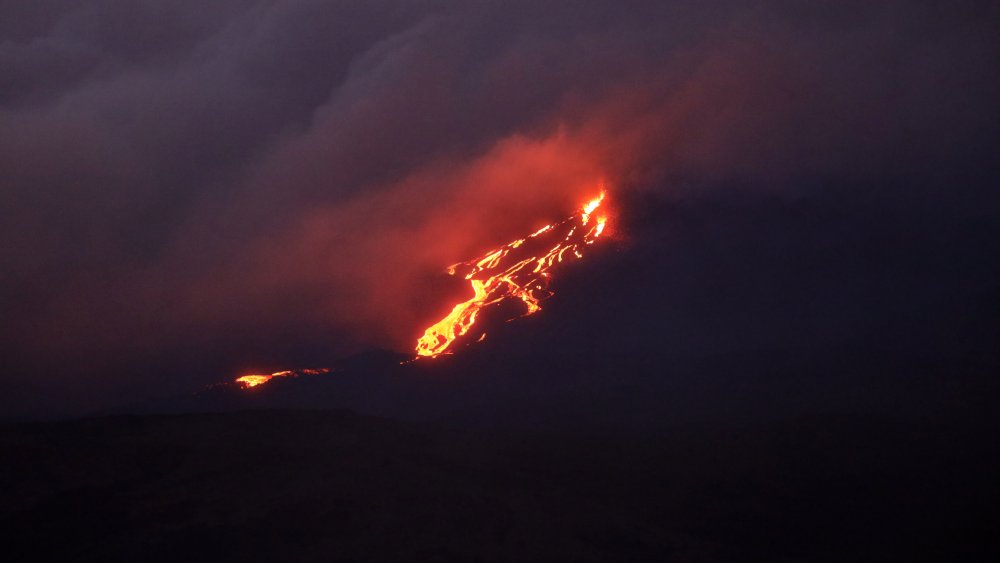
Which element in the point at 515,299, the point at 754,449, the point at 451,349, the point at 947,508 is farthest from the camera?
the point at 515,299

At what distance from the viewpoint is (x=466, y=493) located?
2856cm

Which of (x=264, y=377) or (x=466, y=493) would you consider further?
(x=264, y=377)

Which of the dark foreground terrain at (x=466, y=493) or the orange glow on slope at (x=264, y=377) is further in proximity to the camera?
the orange glow on slope at (x=264, y=377)

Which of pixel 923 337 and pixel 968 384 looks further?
pixel 923 337

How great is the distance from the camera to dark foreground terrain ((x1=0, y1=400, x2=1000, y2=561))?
2466 cm

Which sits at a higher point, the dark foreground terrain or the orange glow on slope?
the orange glow on slope

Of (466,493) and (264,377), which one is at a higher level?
(264,377)

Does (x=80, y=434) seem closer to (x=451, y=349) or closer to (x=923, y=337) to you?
(x=451, y=349)

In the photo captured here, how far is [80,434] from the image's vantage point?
102 ft

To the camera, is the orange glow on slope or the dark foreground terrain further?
the orange glow on slope

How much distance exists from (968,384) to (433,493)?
33.0 meters

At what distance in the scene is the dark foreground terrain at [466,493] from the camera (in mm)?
24656

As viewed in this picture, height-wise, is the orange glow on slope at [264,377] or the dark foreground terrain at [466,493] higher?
the orange glow on slope at [264,377]

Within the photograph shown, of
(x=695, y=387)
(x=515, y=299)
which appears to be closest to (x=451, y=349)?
(x=515, y=299)
